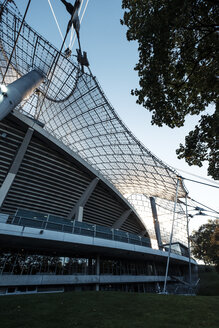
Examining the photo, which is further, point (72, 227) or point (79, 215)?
point (79, 215)

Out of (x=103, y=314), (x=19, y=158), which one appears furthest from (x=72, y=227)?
(x=103, y=314)

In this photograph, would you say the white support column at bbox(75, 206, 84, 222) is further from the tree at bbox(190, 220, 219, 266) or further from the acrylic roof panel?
the tree at bbox(190, 220, 219, 266)

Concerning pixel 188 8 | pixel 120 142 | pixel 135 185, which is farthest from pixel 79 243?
pixel 135 185

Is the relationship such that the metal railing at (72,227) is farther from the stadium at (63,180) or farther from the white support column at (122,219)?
the white support column at (122,219)

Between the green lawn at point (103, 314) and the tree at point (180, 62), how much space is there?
810 cm

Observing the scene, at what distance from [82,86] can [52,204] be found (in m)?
22.4

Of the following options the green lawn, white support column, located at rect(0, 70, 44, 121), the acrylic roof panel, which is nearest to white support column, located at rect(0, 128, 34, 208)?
white support column, located at rect(0, 70, 44, 121)

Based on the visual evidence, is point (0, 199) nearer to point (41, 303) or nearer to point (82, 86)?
point (41, 303)

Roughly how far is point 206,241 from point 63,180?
5296 cm

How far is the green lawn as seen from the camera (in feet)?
24.9

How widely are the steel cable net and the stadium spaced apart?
0.68ft

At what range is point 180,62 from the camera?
29.0ft

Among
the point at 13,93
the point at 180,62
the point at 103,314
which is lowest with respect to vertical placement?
the point at 103,314

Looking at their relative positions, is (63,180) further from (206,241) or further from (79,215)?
(206,241)
